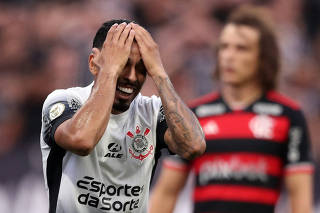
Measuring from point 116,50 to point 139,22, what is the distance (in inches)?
227

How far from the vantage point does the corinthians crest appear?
4.63 m

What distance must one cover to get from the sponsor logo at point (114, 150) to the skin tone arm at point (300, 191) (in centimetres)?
202

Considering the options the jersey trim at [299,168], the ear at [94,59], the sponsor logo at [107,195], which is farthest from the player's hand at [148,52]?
the jersey trim at [299,168]

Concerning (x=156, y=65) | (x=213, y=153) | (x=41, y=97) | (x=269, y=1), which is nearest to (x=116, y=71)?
(x=156, y=65)

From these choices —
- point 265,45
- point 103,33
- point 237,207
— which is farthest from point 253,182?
point 103,33

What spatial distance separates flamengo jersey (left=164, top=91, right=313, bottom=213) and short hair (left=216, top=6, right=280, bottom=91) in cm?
25

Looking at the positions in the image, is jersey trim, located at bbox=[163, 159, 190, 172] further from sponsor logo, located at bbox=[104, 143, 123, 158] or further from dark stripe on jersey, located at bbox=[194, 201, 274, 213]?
sponsor logo, located at bbox=[104, 143, 123, 158]

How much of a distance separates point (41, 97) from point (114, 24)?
5300 millimetres

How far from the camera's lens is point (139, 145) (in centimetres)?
465

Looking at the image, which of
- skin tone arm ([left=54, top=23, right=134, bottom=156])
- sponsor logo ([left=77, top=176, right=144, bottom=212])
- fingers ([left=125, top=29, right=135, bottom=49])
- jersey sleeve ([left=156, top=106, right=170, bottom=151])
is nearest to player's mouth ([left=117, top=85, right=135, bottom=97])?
skin tone arm ([left=54, top=23, right=134, bottom=156])

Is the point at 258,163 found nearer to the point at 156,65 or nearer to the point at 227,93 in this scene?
the point at 227,93

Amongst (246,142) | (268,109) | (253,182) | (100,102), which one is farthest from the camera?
(268,109)

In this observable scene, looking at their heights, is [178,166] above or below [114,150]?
below

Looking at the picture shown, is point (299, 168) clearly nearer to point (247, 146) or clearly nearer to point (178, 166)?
point (247, 146)
